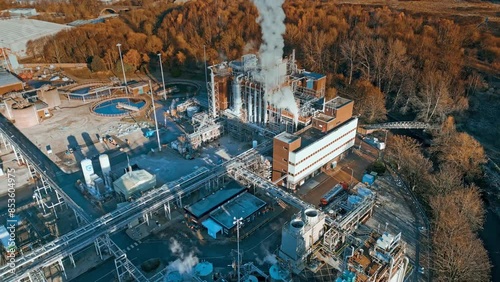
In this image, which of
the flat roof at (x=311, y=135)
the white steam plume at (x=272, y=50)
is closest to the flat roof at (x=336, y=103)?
the flat roof at (x=311, y=135)

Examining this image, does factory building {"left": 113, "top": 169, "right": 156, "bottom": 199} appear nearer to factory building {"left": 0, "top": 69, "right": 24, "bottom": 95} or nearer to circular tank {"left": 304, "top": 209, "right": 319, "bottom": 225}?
circular tank {"left": 304, "top": 209, "right": 319, "bottom": 225}

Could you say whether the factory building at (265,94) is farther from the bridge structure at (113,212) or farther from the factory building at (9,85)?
the factory building at (9,85)

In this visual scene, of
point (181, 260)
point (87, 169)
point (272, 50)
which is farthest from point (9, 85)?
point (181, 260)

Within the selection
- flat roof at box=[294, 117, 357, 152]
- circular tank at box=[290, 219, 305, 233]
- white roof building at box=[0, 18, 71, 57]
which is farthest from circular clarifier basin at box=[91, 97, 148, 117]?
circular tank at box=[290, 219, 305, 233]

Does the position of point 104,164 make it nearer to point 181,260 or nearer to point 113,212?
point 113,212

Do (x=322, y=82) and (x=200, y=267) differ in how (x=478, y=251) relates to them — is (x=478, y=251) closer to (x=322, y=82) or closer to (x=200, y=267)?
(x=200, y=267)

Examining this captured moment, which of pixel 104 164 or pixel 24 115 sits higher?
pixel 24 115
